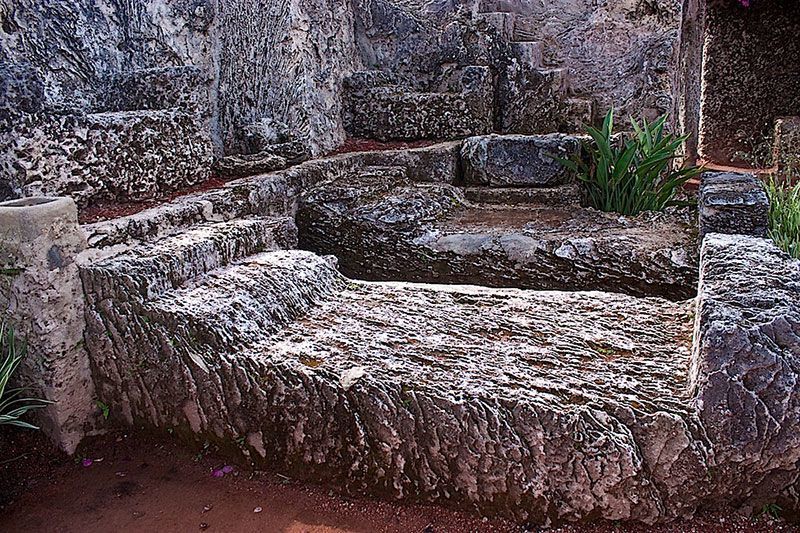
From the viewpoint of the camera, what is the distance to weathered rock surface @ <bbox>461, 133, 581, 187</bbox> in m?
4.07

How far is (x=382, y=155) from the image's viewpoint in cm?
443

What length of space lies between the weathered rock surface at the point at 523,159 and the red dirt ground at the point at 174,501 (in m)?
2.89

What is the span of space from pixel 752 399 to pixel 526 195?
2757 mm

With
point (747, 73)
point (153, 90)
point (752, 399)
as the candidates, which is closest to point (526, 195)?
point (153, 90)

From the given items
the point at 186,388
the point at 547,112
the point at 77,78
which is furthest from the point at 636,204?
the point at 77,78

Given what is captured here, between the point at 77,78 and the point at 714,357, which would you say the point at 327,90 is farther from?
the point at 714,357

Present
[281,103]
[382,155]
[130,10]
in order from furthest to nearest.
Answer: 1. [382,155]
2. [281,103]
3. [130,10]

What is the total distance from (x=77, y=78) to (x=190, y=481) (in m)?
2.25

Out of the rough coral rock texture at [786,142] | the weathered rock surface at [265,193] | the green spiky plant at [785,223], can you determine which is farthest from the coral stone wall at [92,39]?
the rough coral rock texture at [786,142]

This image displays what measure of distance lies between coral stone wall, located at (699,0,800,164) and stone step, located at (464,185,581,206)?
14.6 feet

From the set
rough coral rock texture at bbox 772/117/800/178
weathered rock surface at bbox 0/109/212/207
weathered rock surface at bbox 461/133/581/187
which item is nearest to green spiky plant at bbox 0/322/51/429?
weathered rock surface at bbox 0/109/212/207

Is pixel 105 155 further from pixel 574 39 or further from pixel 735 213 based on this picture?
pixel 574 39

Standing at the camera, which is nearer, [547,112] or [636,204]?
[636,204]

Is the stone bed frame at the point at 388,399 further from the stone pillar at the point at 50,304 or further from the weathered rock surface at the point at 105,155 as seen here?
the weathered rock surface at the point at 105,155
